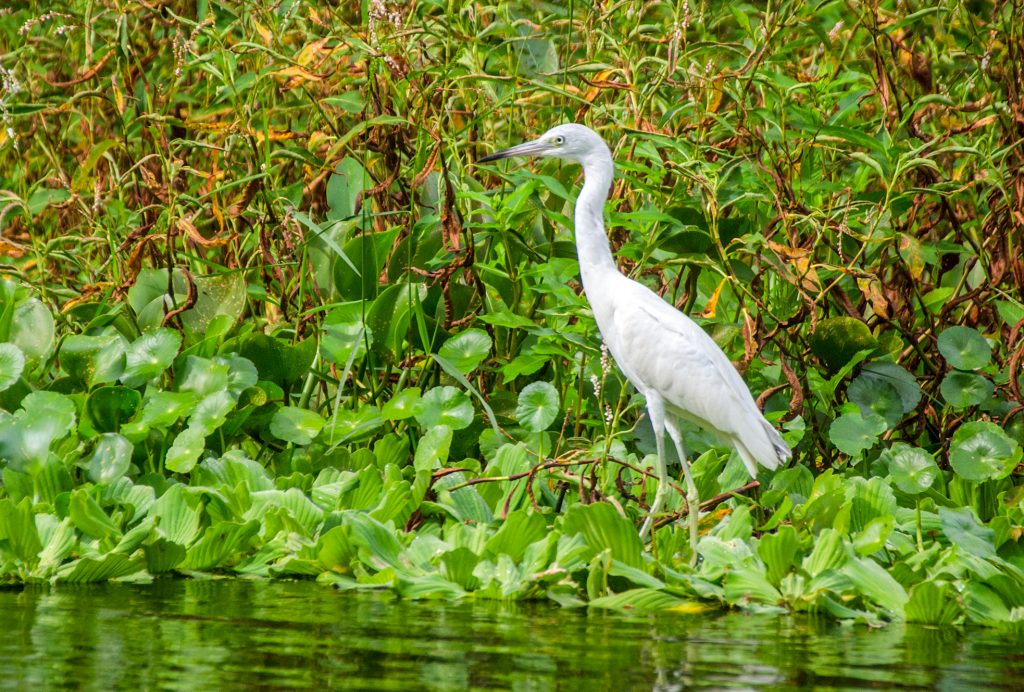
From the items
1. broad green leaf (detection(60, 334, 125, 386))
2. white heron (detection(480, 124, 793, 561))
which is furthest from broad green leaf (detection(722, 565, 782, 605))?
broad green leaf (detection(60, 334, 125, 386))

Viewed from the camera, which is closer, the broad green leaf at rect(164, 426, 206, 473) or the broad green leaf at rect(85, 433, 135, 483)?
the broad green leaf at rect(85, 433, 135, 483)

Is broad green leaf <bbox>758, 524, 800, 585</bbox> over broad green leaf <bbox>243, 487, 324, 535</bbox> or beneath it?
beneath

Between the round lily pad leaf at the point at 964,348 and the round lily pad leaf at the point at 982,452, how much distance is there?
23cm

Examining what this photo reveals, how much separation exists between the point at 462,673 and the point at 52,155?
396 centimetres

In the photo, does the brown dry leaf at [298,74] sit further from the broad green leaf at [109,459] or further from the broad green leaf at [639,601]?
the broad green leaf at [639,601]

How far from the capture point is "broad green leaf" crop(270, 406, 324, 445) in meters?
4.83

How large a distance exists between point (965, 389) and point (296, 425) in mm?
2412

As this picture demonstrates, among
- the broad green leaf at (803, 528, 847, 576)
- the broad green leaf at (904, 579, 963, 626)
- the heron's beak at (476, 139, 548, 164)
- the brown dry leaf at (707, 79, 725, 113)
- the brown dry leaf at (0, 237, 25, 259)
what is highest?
the brown dry leaf at (707, 79, 725, 113)

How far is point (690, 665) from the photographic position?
9.89 ft

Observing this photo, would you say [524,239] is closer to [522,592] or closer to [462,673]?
[522,592]

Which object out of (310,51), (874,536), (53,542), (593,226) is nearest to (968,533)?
(874,536)

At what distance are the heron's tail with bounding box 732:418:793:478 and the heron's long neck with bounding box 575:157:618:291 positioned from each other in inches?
28.7

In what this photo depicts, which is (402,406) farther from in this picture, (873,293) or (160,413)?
(873,293)

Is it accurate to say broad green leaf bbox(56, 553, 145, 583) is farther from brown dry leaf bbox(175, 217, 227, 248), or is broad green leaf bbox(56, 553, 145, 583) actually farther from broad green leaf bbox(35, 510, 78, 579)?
brown dry leaf bbox(175, 217, 227, 248)
